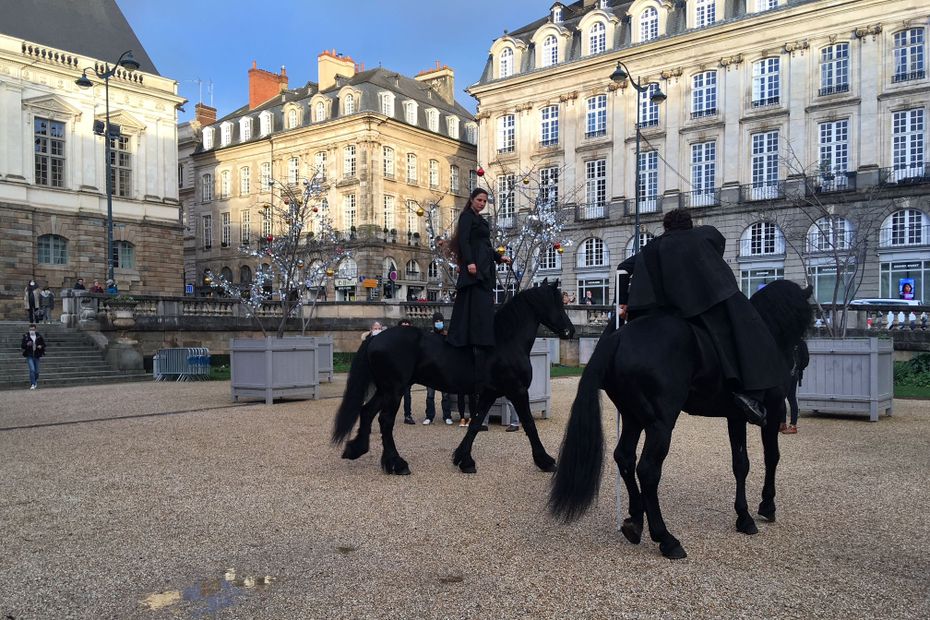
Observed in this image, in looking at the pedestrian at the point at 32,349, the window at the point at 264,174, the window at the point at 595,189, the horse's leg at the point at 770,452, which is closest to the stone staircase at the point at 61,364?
the pedestrian at the point at 32,349

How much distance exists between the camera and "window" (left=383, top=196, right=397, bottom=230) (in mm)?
57688

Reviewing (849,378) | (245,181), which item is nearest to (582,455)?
(849,378)

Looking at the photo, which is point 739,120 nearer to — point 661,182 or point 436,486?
point 661,182

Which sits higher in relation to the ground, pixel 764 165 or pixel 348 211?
pixel 764 165

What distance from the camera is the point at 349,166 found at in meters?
58.5

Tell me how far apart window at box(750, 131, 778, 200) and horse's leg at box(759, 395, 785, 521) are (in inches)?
1523

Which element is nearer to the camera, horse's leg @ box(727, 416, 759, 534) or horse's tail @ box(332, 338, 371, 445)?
horse's leg @ box(727, 416, 759, 534)

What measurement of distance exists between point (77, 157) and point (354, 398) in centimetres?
3800

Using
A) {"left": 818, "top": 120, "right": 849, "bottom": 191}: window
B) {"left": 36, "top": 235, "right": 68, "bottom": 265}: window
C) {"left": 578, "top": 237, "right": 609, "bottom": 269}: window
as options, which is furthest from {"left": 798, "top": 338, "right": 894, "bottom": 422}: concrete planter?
{"left": 36, "top": 235, "right": 68, "bottom": 265}: window

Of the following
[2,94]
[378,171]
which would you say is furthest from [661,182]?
[2,94]

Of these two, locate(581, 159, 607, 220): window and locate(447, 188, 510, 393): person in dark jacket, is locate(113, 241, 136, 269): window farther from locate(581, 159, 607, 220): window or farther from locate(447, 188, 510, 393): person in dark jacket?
locate(447, 188, 510, 393): person in dark jacket

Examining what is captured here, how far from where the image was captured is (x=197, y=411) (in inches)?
564

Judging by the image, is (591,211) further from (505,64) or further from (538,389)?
(538,389)

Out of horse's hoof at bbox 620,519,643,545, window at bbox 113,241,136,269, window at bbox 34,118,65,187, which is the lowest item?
horse's hoof at bbox 620,519,643,545
